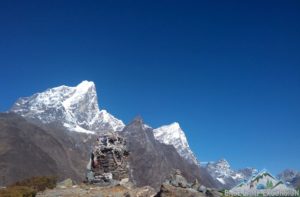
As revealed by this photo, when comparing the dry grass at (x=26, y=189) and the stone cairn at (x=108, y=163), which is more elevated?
the stone cairn at (x=108, y=163)

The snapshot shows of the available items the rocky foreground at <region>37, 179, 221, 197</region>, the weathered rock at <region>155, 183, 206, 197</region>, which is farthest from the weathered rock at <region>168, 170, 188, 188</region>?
the weathered rock at <region>155, 183, 206, 197</region>

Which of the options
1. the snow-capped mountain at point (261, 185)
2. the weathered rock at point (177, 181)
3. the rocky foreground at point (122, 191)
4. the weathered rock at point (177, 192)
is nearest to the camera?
the snow-capped mountain at point (261, 185)

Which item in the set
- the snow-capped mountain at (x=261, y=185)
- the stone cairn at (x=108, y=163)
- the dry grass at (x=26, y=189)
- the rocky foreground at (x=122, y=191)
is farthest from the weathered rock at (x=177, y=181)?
the dry grass at (x=26, y=189)

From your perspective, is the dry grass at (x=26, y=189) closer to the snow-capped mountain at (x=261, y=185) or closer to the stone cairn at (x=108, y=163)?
the stone cairn at (x=108, y=163)

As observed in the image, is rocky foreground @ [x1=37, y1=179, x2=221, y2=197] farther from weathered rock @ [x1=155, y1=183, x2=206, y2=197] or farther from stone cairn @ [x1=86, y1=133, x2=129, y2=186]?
stone cairn @ [x1=86, y1=133, x2=129, y2=186]

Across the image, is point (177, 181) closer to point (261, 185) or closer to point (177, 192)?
point (177, 192)

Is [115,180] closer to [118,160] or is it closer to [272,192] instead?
[118,160]

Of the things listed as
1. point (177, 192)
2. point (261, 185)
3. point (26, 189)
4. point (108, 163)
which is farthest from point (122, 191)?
point (261, 185)

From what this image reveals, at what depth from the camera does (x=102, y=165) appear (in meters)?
47.2

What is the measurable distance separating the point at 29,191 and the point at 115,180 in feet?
31.0

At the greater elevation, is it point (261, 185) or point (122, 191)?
point (122, 191)

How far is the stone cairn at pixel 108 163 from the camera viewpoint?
46031 millimetres

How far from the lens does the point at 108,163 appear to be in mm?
47125

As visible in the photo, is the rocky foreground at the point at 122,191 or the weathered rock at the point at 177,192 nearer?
the weathered rock at the point at 177,192
